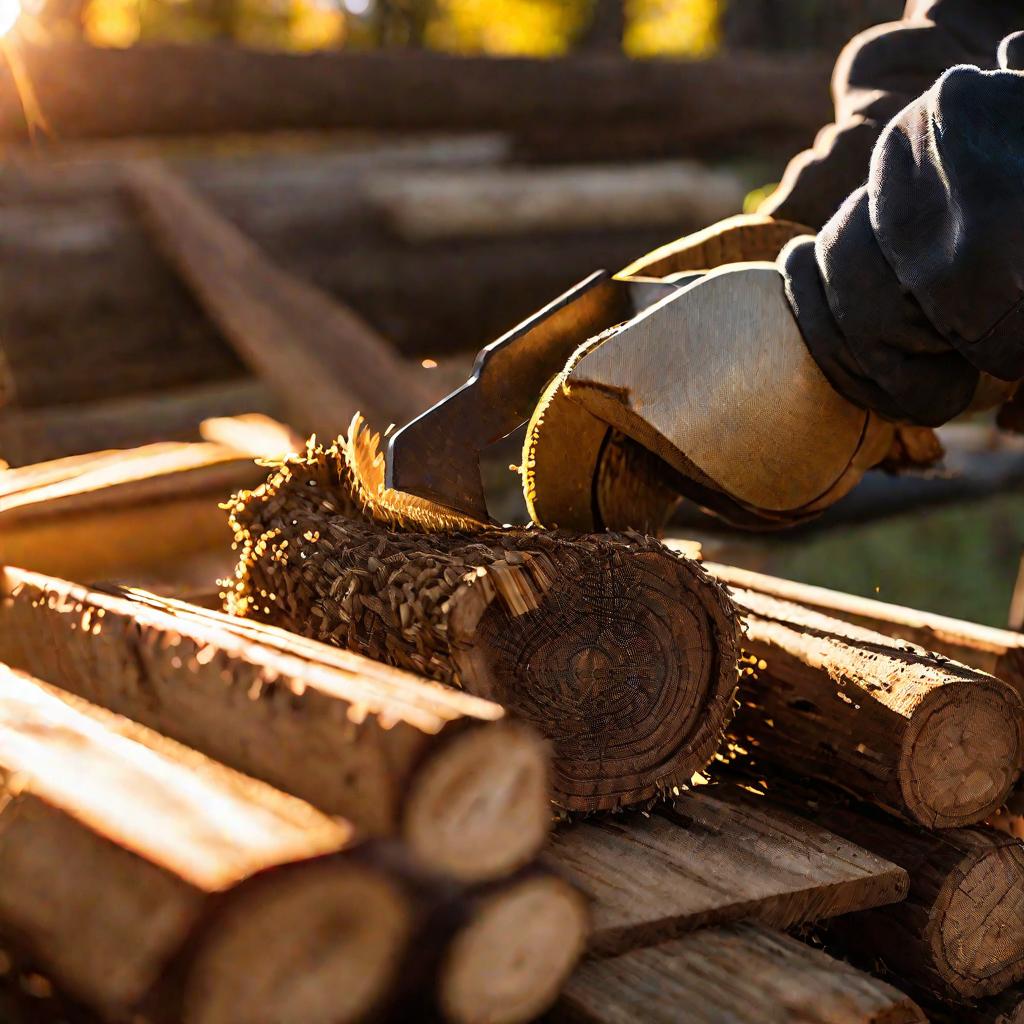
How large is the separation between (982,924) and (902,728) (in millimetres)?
276

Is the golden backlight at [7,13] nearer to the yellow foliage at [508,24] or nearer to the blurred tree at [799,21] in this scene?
the blurred tree at [799,21]

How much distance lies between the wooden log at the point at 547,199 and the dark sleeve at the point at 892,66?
294 cm

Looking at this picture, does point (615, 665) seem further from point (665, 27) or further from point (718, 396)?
point (665, 27)

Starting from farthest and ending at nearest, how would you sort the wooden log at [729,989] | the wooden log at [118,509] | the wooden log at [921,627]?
the wooden log at [118,509], the wooden log at [921,627], the wooden log at [729,989]

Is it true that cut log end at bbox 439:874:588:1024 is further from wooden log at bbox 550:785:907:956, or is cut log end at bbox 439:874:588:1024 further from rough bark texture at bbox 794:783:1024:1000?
rough bark texture at bbox 794:783:1024:1000

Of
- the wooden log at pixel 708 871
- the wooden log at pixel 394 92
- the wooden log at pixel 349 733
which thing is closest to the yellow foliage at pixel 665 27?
the wooden log at pixel 394 92

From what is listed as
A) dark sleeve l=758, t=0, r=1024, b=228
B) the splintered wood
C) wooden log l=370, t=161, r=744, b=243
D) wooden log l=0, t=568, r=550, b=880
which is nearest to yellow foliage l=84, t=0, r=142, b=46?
wooden log l=370, t=161, r=744, b=243

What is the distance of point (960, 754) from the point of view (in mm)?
1614

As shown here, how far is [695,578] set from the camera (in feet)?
5.21

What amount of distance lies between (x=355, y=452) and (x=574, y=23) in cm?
1557

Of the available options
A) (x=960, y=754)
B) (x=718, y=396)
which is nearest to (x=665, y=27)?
(x=718, y=396)

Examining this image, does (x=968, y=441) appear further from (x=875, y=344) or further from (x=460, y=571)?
(x=460, y=571)

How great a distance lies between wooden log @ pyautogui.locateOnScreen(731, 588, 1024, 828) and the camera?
1.59 meters

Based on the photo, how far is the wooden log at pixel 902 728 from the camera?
159cm
